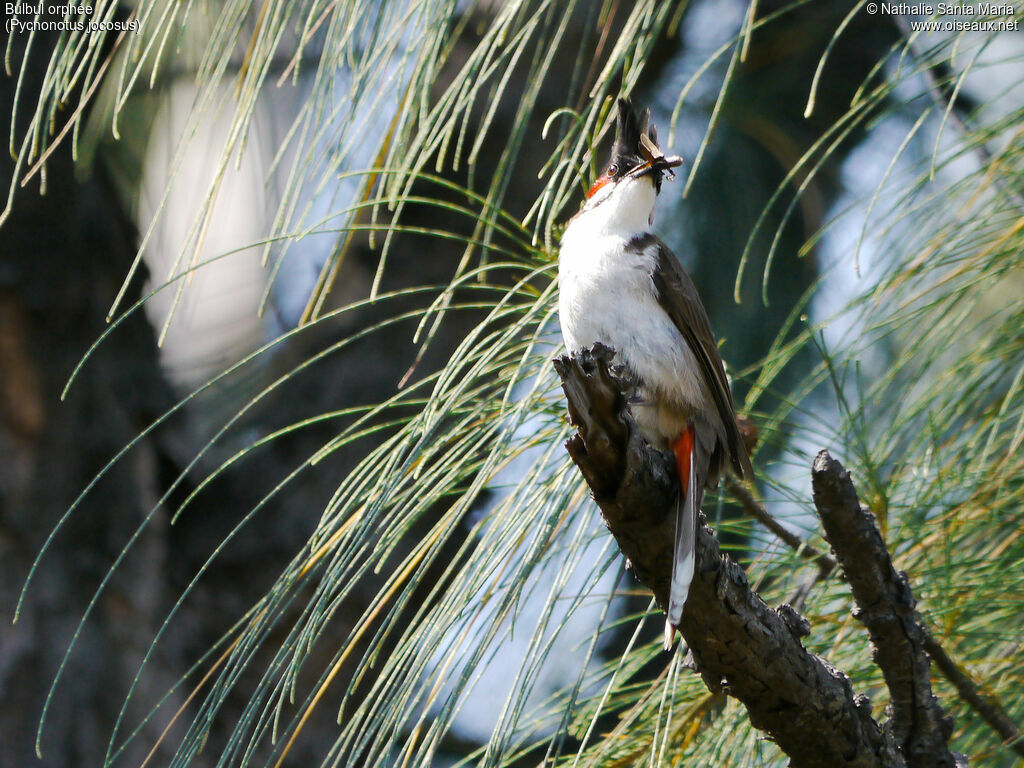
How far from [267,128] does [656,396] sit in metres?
1.52

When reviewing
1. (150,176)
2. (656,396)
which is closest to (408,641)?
(656,396)

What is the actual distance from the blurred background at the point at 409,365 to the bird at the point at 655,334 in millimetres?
84

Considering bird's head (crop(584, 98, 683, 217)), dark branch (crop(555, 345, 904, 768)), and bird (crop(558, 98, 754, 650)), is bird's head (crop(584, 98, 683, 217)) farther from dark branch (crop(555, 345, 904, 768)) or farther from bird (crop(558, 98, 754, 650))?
dark branch (crop(555, 345, 904, 768))

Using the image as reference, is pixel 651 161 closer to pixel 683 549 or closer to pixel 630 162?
pixel 630 162

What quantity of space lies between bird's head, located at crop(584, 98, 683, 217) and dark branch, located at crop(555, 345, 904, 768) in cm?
90

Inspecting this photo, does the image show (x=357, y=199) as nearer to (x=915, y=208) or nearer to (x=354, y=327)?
(x=915, y=208)

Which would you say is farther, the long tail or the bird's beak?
the bird's beak

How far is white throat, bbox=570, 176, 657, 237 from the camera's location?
2.07 metres

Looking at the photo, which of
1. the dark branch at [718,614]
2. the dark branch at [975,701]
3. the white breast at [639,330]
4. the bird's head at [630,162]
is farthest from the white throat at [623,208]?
the dark branch at [975,701]

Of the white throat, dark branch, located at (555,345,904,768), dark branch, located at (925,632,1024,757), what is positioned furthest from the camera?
the white throat

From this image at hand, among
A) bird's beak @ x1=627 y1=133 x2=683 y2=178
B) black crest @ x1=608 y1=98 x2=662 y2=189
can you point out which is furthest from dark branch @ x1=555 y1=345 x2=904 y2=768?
black crest @ x1=608 y1=98 x2=662 y2=189

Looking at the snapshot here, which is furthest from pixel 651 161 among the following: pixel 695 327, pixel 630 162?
pixel 695 327

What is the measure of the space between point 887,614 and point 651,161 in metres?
1.09

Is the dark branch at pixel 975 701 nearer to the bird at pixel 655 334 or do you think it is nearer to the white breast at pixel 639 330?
the bird at pixel 655 334
